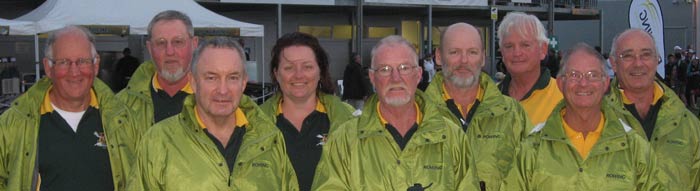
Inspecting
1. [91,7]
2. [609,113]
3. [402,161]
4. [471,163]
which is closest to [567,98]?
[609,113]

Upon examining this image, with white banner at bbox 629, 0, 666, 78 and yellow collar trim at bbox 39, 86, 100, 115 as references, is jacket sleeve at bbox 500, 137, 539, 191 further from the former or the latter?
white banner at bbox 629, 0, 666, 78

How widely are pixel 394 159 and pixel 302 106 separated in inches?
43.9

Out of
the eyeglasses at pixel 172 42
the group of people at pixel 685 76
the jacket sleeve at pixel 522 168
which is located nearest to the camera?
the jacket sleeve at pixel 522 168

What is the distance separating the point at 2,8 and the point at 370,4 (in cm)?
1029

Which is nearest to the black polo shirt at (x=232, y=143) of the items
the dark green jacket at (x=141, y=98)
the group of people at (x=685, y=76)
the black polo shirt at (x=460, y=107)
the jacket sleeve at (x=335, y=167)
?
the jacket sleeve at (x=335, y=167)

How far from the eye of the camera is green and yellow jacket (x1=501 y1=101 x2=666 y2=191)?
3.97 meters

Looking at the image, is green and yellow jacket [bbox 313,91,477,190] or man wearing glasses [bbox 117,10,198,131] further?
man wearing glasses [bbox 117,10,198,131]

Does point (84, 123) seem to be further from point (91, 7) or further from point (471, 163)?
point (91, 7)

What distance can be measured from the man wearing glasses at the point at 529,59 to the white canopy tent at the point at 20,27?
10.6m

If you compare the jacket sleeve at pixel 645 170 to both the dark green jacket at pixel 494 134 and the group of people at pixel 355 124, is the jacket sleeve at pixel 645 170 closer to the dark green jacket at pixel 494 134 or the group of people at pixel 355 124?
the group of people at pixel 355 124

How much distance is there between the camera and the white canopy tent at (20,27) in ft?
44.2

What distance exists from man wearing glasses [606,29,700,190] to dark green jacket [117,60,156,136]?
274cm

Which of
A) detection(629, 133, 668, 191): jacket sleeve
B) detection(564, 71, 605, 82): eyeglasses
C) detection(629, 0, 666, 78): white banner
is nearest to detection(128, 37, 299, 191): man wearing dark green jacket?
detection(564, 71, 605, 82): eyeglasses

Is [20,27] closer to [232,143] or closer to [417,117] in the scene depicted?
[232,143]
